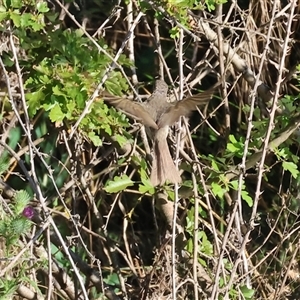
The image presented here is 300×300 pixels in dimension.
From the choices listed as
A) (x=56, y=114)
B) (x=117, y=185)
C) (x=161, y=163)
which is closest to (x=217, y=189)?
(x=161, y=163)

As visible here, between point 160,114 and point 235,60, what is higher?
point 160,114

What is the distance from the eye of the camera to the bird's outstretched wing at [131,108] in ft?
6.50

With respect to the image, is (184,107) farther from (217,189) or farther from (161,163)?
(217,189)

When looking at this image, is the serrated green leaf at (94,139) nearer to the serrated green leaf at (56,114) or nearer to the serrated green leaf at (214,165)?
the serrated green leaf at (56,114)

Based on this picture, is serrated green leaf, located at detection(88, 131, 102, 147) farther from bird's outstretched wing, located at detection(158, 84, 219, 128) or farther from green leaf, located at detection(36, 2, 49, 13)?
green leaf, located at detection(36, 2, 49, 13)

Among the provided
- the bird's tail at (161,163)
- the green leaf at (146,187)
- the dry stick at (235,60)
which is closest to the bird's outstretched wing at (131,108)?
the bird's tail at (161,163)

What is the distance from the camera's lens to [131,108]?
204 centimetres

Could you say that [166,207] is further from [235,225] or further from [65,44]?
[65,44]

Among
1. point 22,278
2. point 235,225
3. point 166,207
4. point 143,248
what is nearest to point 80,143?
point 166,207

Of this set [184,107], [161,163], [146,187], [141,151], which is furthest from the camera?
[141,151]

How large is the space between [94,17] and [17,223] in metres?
1.92

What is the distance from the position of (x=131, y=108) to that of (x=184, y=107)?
153mm

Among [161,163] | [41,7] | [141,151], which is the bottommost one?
[141,151]

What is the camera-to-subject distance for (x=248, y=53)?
9.45ft
